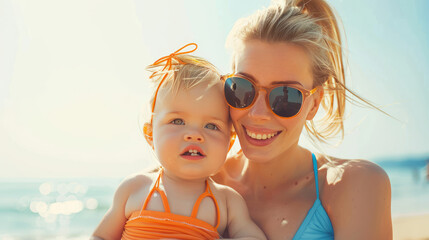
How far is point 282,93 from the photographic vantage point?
2846 mm

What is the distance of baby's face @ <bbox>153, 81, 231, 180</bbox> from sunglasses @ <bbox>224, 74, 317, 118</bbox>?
0.49 ft

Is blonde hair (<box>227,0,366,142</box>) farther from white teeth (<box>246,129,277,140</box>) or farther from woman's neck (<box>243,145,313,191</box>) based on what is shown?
white teeth (<box>246,129,277,140</box>)

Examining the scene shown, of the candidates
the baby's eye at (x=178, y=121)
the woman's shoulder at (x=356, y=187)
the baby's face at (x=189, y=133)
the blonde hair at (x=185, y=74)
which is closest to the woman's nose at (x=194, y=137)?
the baby's face at (x=189, y=133)

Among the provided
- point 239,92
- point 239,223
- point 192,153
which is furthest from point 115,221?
point 239,92

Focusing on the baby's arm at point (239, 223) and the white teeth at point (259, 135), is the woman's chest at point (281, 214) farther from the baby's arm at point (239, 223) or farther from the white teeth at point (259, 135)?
the white teeth at point (259, 135)

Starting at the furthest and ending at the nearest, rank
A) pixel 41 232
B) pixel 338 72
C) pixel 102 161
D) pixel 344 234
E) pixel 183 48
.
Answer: pixel 102 161 < pixel 41 232 < pixel 338 72 < pixel 183 48 < pixel 344 234

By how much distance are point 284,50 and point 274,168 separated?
966 mm

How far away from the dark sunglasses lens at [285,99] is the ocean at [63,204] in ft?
31.8

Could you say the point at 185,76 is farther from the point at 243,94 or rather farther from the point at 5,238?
the point at 5,238

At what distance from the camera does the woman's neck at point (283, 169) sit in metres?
3.22

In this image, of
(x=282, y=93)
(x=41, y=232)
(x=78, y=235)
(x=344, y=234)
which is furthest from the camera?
(x=41, y=232)

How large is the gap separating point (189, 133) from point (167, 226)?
576 millimetres

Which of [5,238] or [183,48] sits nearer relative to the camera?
[183,48]

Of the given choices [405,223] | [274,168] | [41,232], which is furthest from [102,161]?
[274,168]
